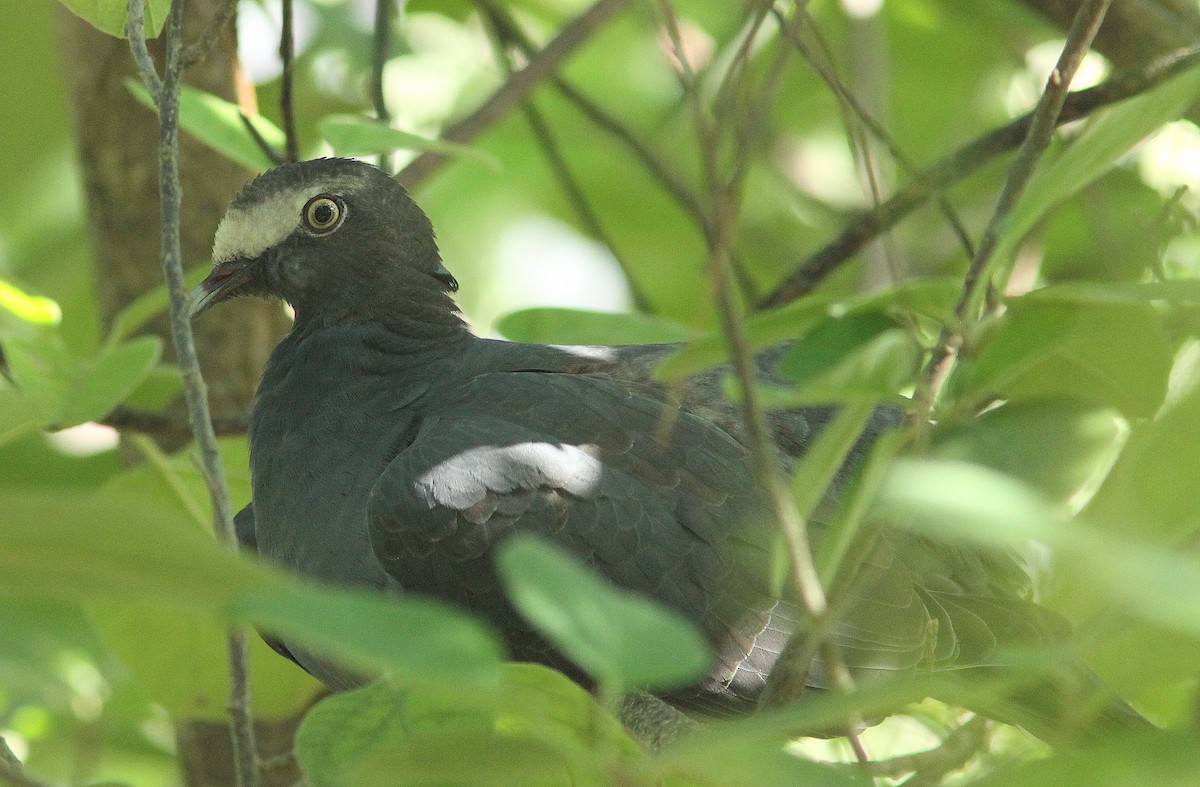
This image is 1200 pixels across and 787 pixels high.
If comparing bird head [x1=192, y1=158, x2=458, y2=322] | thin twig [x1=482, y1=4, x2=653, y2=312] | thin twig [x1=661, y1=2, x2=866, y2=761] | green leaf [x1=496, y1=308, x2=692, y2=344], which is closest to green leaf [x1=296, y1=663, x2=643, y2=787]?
thin twig [x1=661, y1=2, x2=866, y2=761]

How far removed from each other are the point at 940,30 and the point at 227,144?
9.76ft

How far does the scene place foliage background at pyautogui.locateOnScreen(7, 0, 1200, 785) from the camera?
3.19ft

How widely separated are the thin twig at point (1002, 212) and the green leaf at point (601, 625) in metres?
0.50

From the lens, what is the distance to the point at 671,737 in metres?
2.66

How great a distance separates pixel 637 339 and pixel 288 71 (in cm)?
126

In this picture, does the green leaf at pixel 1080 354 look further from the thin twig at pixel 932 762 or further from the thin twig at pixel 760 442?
the thin twig at pixel 932 762

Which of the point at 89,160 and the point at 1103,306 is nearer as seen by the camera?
the point at 1103,306

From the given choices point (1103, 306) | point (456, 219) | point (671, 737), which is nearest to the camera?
point (1103, 306)

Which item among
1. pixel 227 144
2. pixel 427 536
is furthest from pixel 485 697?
pixel 227 144

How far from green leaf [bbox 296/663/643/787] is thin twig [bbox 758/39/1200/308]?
5.70ft

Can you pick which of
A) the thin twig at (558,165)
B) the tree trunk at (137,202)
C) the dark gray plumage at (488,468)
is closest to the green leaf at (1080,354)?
the dark gray plumage at (488,468)

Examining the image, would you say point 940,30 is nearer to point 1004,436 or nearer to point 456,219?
point 456,219

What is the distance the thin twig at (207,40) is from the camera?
7.65ft

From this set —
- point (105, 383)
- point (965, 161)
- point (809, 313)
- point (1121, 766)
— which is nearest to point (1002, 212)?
point (809, 313)
